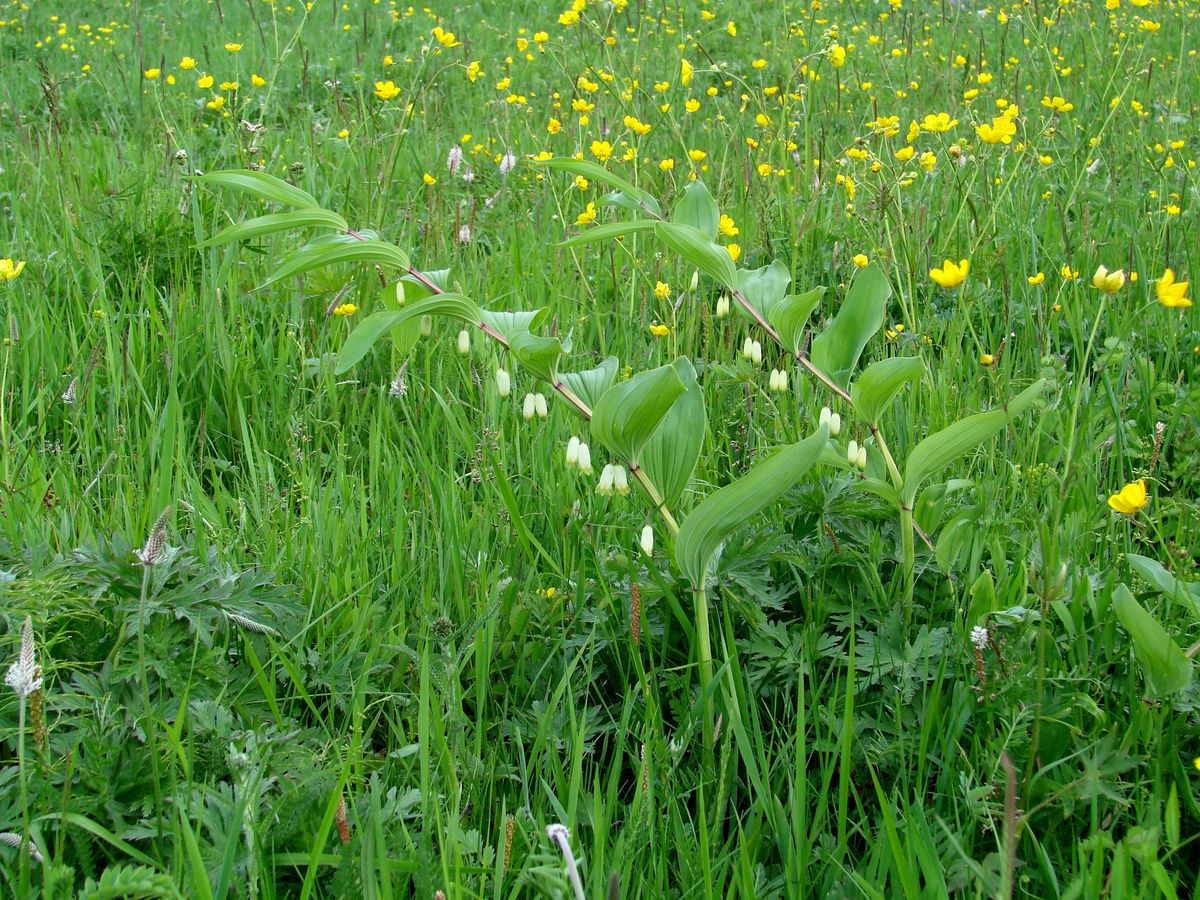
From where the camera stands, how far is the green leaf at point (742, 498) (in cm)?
119

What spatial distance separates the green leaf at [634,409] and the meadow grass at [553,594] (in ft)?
0.76

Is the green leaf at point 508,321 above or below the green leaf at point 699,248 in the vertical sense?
below

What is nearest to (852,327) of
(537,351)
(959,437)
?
(959,437)

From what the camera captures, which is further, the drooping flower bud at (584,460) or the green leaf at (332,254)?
the drooping flower bud at (584,460)

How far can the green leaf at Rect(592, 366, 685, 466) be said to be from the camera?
120 cm

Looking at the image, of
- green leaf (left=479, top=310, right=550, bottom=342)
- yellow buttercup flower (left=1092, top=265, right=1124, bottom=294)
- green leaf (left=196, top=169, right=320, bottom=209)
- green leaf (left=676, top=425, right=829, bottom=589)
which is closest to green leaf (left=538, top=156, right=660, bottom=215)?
green leaf (left=479, top=310, right=550, bottom=342)

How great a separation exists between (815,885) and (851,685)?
0.71 feet

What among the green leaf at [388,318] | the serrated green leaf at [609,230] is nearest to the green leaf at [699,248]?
the serrated green leaf at [609,230]

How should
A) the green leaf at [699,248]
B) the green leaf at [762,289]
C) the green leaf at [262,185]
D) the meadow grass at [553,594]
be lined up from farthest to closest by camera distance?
the green leaf at [762,289] → the green leaf at [699,248] → the green leaf at [262,185] → the meadow grass at [553,594]

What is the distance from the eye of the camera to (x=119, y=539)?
133 centimetres

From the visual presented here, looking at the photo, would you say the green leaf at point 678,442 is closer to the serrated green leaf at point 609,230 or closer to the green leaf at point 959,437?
the serrated green leaf at point 609,230

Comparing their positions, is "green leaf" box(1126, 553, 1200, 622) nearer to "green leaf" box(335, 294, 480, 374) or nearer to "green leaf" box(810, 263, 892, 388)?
"green leaf" box(810, 263, 892, 388)

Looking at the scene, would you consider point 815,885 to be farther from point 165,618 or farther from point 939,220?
point 939,220

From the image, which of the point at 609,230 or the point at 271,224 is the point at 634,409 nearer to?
the point at 609,230
